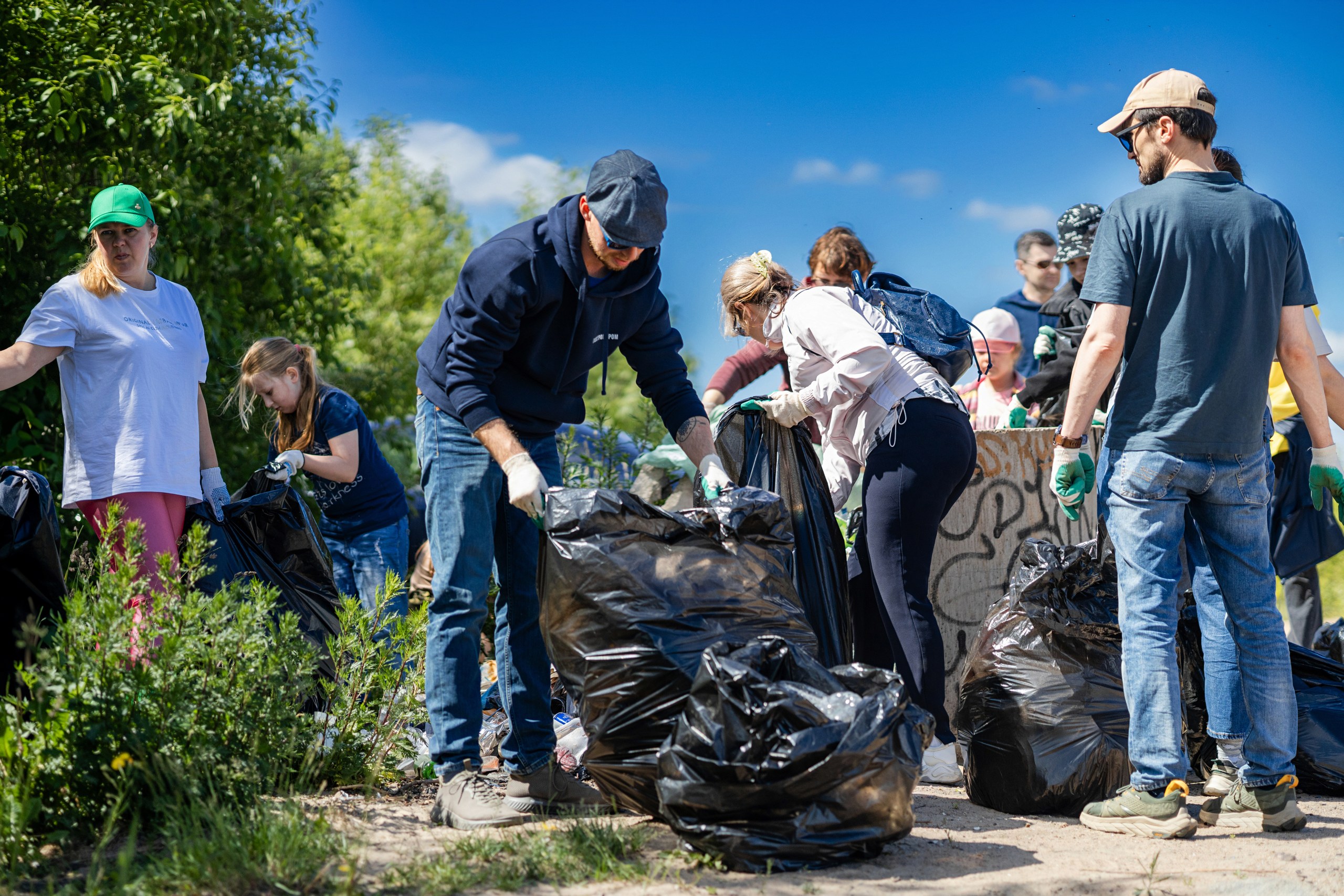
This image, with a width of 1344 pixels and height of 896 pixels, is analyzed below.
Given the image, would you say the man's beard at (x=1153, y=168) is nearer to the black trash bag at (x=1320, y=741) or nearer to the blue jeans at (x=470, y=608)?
the black trash bag at (x=1320, y=741)

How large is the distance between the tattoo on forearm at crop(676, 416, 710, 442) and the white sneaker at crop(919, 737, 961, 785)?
1198 millimetres

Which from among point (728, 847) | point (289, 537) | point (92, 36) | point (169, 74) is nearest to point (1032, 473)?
point (728, 847)

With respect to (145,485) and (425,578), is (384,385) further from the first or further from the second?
(145,485)

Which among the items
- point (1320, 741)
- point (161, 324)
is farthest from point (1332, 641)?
point (161, 324)

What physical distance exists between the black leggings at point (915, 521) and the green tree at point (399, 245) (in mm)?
11487

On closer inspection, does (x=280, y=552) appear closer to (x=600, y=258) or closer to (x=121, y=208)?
(x=121, y=208)

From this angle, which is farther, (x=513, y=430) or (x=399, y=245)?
(x=399, y=245)

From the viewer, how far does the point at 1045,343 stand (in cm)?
444

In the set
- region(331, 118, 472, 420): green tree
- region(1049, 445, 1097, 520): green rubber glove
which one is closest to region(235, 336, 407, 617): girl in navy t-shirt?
region(1049, 445, 1097, 520): green rubber glove

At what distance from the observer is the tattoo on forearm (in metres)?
3.19

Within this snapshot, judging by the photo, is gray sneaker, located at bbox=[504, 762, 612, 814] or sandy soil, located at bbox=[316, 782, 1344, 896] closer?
sandy soil, located at bbox=[316, 782, 1344, 896]

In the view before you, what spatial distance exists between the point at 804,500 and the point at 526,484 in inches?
44.5

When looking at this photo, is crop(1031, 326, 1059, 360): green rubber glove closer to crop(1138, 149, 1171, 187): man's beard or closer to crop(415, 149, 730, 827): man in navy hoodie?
crop(1138, 149, 1171, 187): man's beard

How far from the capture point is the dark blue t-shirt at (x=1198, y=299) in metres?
2.80
